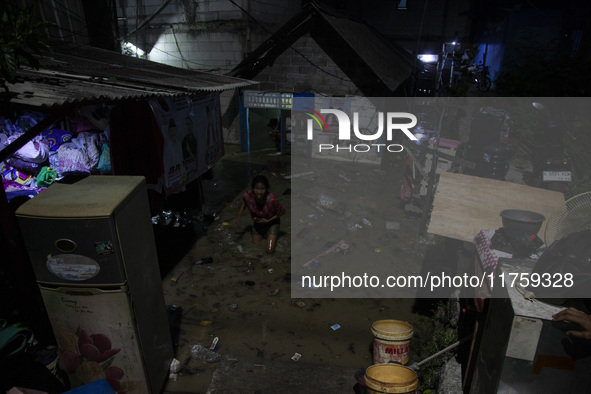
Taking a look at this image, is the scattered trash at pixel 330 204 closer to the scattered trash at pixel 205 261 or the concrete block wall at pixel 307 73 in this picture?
the scattered trash at pixel 205 261

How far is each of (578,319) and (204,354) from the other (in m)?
3.64

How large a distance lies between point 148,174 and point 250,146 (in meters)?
8.00

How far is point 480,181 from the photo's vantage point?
5.29m

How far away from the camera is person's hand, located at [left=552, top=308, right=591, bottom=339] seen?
7.22 ft

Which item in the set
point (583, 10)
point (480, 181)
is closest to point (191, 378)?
point (480, 181)

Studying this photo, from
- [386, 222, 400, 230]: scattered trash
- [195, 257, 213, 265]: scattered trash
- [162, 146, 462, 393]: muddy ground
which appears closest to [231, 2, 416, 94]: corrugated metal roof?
[386, 222, 400, 230]: scattered trash

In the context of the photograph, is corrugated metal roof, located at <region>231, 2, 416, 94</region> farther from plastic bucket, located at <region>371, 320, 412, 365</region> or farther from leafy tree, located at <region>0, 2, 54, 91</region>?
leafy tree, located at <region>0, 2, 54, 91</region>

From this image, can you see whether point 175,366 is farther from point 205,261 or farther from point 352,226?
point 352,226

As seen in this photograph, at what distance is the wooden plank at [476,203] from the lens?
4.46 meters

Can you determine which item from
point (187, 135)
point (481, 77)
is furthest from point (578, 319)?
point (481, 77)

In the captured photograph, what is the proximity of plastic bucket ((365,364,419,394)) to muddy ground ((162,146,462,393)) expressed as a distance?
514mm

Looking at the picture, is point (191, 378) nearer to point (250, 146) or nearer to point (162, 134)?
point (162, 134)

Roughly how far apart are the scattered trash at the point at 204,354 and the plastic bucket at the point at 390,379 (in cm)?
184

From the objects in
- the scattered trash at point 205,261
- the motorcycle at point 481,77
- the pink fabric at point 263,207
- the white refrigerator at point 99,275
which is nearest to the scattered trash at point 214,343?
the white refrigerator at point 99,275
